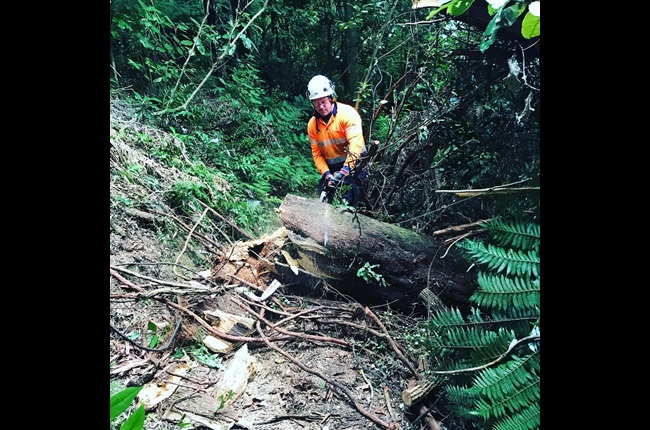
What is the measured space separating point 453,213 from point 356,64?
1641 millimetres

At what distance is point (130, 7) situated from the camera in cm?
305

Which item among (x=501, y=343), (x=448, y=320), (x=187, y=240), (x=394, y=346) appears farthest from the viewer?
(x=187, y=240)

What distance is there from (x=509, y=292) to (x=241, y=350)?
880 millimetres

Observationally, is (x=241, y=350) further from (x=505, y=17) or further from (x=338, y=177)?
(x=505, y=17)

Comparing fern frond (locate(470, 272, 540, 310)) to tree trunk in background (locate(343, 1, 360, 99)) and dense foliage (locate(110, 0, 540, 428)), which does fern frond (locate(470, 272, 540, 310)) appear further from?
tree trunk in background (locate(343, 1, 360, 99))

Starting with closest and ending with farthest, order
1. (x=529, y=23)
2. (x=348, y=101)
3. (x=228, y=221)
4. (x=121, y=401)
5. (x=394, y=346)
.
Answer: (x=121, y=401) → (x=529, y=23) → (x=394, y=346) → (x=228, y=221) → (x=348, y=101)

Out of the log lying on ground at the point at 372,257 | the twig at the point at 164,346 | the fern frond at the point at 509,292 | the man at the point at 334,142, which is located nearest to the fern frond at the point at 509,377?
the fern frond at the point at 509,292

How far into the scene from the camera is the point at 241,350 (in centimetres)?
147

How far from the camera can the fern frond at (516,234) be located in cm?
105

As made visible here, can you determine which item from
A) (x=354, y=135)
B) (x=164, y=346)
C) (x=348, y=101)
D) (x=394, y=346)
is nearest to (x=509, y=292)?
(x=394, y=346)

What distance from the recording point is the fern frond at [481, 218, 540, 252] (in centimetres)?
105

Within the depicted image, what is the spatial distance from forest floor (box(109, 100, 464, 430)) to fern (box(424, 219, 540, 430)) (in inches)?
7.2

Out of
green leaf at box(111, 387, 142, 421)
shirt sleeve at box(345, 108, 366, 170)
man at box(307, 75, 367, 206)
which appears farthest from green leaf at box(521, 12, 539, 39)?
shirt sleeve at box(345, 108, 366, 170)
